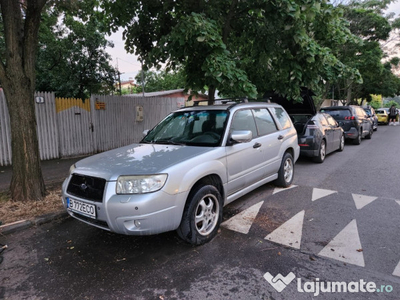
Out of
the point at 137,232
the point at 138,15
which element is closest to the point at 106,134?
the point at 138,15

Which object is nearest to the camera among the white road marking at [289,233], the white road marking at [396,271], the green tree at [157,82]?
the white road marking at [396,271]

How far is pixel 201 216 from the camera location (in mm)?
3342

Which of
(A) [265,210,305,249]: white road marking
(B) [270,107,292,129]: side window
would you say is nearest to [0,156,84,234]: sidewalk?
(A) [265,210,305,249]: white road marking

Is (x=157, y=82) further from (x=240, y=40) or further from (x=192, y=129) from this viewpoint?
(x=192, y=129)

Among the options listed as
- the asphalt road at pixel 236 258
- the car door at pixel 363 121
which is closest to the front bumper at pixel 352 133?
the car door at pixel 363 121

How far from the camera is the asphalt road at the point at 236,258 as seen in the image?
2.51 meters

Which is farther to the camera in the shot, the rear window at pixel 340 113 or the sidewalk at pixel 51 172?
the rear window at pixel 340 113

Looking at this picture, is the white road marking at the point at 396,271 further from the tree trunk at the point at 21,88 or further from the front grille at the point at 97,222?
the tree trunk at the point at 21,88

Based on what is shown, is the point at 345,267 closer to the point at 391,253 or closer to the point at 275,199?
the point at 391,253

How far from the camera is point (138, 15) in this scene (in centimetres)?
806

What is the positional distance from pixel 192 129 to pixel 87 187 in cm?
176

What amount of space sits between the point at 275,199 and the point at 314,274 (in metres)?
2.26

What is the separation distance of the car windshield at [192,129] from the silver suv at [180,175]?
15mm

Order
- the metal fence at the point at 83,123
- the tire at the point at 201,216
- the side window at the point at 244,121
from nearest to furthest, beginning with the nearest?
the tire at the point at 201,216, the side window at the point at 244,121, the metal fence at the point at 83,123
